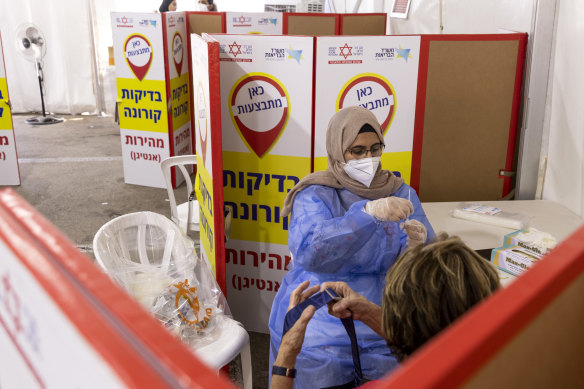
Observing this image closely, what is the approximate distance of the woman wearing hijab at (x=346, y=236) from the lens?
187 centimetres

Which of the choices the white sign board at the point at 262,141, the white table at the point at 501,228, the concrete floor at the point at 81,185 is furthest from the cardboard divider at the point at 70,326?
the concrete floor at the point at 81,185

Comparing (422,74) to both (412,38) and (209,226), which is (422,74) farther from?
(209,226)

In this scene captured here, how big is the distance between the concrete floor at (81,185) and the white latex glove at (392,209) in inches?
53.5

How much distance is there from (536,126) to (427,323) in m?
2.11

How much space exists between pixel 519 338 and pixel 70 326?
34 centimetres

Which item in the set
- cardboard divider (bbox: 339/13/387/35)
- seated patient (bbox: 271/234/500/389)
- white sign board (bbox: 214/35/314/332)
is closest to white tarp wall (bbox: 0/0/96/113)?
cardboard divider (bbox: 339/13/387/35)

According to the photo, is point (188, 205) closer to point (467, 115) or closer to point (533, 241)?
point (467, 115)

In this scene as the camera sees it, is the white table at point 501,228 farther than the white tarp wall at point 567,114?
No

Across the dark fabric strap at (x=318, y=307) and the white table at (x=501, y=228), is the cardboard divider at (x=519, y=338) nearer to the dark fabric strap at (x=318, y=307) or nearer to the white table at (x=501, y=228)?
the dark fabric strap at (x=318, y=307)

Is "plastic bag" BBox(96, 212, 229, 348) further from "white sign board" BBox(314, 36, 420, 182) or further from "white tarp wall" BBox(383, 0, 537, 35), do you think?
"white tarp wall" BBox(383, 0, 537, 35)

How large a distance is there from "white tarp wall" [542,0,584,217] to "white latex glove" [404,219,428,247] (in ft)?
3.16

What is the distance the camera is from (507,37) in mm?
2945

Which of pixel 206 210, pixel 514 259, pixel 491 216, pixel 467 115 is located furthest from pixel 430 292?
pixel 467 115

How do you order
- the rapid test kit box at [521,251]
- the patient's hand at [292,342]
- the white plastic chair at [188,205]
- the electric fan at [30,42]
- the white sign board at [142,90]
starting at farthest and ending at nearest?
the electric fan at [30,42], the white sign board at [142,90], the white plastic chair at [188,205], the rapid test kit box at [521,251], the patient's hand at [292,342]
